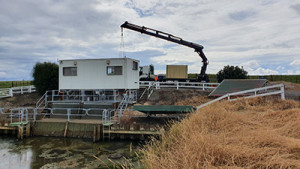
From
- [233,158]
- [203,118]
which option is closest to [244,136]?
[233,158]

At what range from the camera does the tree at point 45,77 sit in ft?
81.4

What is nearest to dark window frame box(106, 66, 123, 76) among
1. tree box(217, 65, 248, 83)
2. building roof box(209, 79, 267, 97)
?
building roof box(209, 79, 267, 97)

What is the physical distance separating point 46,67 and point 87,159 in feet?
59.9

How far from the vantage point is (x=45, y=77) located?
81.5ft

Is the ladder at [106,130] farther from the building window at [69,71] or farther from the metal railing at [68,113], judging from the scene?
the building window at [69,71]

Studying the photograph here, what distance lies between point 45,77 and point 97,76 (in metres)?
8.86

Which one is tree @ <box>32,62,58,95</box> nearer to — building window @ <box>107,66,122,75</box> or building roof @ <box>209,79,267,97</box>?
building window @ <box>107,66,122,75</box>

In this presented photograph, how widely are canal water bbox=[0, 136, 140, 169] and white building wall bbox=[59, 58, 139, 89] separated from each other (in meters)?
6.56

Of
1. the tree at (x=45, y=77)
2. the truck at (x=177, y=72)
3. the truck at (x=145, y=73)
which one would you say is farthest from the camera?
the truck at (x=145, y=73)

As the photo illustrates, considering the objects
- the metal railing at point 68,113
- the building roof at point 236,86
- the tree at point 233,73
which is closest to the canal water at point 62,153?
the metal railing at point 68,113

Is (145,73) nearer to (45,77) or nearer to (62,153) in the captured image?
(45,77)

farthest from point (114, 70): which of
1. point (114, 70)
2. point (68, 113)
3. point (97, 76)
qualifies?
point (68, 113)

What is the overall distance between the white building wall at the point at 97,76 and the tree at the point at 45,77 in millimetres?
5461

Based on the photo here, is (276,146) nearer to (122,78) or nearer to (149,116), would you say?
(149,116)
